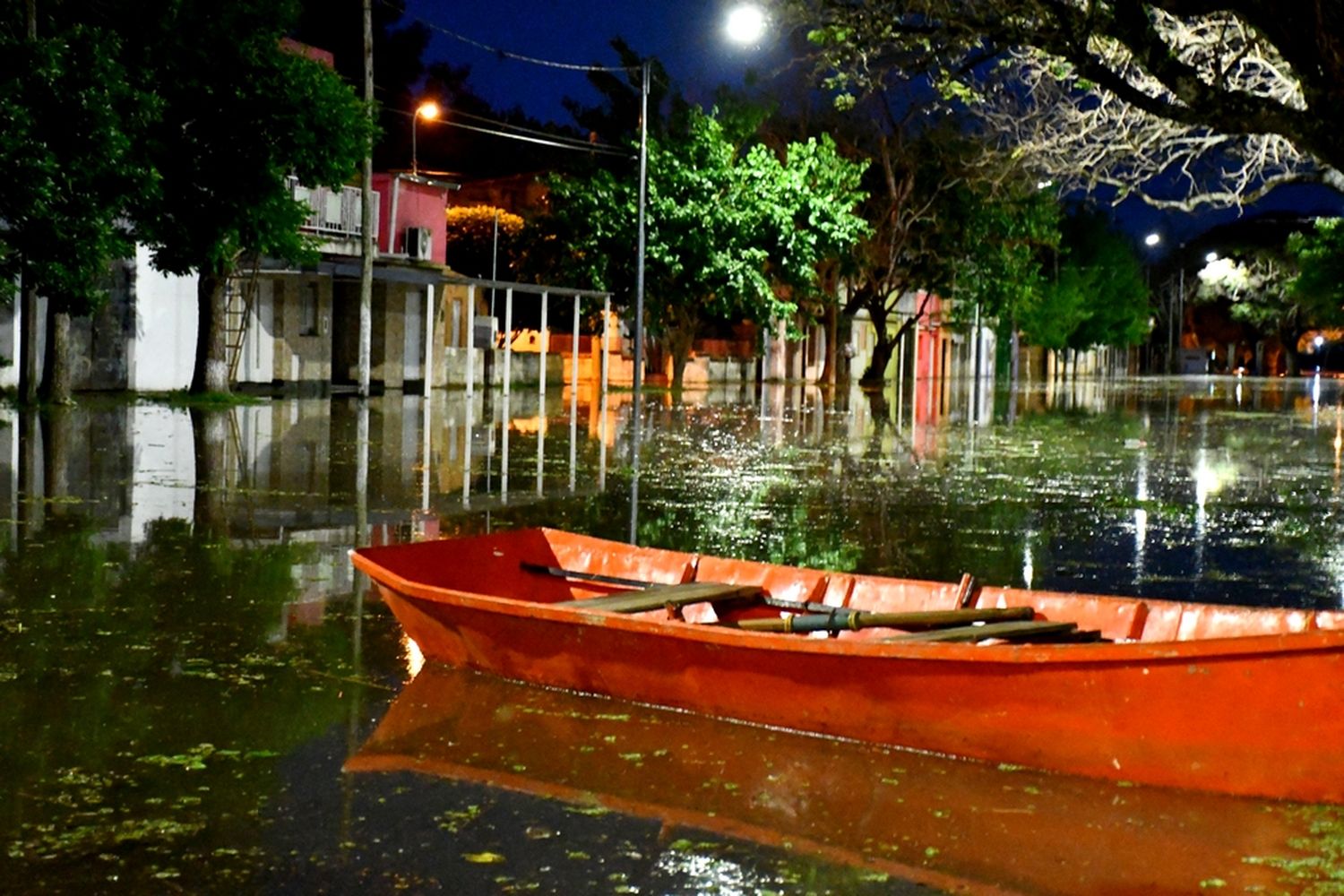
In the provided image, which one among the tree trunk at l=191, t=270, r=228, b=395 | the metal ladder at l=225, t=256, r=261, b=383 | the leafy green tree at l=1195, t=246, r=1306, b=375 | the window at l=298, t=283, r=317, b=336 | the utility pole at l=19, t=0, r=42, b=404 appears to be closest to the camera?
the utility pole at l=19, t=0, r=42, b=404

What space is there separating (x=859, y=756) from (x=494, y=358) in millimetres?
40466

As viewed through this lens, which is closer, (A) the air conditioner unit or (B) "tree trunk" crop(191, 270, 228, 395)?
(B) "tree trunk" crop(191, 270, 228, 395)

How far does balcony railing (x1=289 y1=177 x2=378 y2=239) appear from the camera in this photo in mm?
37219

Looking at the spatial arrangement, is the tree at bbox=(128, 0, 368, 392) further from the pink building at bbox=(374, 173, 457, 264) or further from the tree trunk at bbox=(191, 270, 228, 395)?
the pink building at bbox=(374, 173, 457, 264)

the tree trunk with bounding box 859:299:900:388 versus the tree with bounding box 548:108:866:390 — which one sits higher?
the tree with bounding box 548:108:866:390

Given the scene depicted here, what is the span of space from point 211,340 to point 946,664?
27157mm

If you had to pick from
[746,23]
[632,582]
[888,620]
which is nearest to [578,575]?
[632,582]

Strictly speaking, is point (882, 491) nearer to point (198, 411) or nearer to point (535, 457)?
point (535, 457)

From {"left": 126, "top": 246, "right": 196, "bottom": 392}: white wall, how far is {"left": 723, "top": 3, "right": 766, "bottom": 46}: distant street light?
52.3ft

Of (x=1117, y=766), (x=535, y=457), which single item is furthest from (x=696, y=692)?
(x=535, y=457)

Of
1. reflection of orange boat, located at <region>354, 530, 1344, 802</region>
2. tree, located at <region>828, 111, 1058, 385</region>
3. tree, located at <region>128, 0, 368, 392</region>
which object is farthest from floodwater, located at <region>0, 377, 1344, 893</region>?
tree, located at <region>828, 111, 1058, 385</region>

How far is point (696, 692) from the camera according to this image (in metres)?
6.74

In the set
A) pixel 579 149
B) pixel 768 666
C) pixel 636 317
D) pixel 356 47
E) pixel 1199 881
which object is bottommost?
pixel 1199 881

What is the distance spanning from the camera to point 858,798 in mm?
5797
